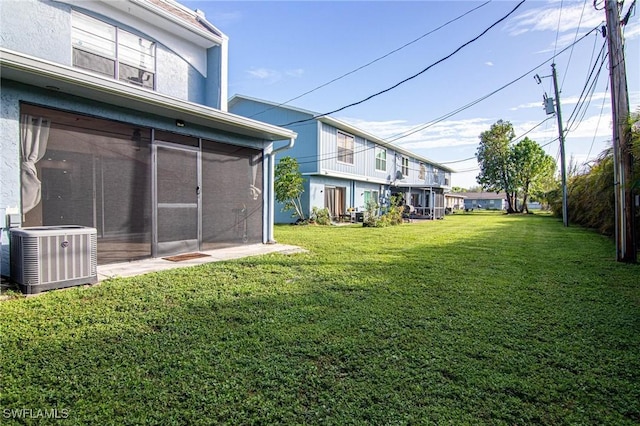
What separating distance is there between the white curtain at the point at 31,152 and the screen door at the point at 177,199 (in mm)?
1608

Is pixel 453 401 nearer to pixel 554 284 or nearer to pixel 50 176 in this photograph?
pixel 554 284

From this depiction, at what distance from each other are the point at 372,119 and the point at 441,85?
9.13 m

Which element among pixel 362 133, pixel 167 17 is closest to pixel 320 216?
pixel 362 133

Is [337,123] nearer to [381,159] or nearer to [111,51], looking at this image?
[381,159]

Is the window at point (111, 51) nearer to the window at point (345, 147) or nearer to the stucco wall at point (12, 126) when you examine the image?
the stucco wall at point (12, 126)

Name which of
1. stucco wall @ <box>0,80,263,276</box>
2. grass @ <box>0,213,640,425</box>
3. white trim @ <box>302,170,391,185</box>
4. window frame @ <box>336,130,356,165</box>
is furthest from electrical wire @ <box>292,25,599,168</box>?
stucco wall @ <box>0,80,263,276</box>

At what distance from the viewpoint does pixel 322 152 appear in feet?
→ 50.0

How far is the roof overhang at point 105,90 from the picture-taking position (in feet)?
12.5

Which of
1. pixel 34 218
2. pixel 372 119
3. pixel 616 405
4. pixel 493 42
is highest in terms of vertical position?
pixel 372 119

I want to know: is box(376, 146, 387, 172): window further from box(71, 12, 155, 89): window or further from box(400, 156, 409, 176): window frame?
box(71, 12, 155, 89): window

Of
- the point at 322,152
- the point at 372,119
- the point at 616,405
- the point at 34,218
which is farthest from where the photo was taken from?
the point at 372,119

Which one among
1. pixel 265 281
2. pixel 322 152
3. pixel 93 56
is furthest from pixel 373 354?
pixel 322 152

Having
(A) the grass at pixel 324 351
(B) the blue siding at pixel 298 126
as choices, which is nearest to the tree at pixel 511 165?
(B) the blue siding at pixel 298 126

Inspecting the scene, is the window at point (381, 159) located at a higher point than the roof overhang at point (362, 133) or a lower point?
lower
